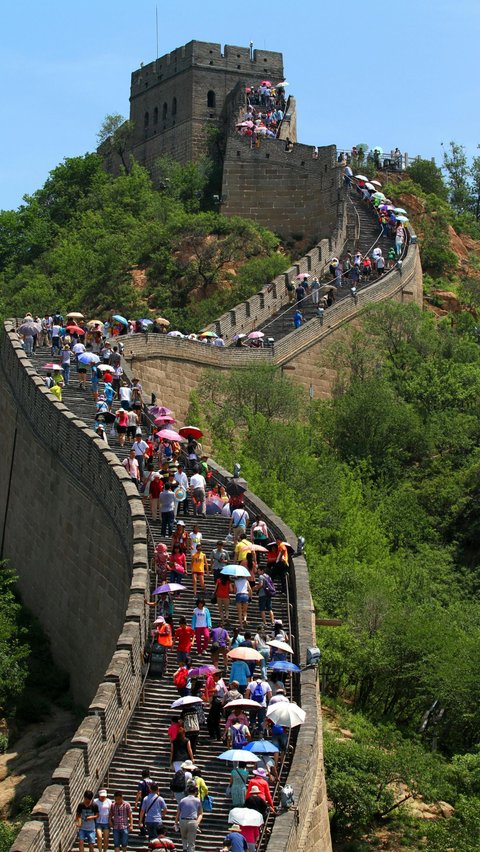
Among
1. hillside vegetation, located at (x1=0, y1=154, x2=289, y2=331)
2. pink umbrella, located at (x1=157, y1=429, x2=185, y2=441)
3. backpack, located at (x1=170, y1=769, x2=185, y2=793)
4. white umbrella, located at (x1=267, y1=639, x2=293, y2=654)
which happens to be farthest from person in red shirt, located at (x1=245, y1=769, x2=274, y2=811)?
hillside vegetation, located at (x1=0, y1=154, x2=289, y2=331)

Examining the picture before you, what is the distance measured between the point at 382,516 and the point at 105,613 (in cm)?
1483

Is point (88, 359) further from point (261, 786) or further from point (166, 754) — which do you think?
point (261, 786)

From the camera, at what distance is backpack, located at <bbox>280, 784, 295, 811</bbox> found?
914 inches

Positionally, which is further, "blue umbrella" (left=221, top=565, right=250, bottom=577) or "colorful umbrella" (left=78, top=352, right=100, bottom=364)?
"colorful umbrella" (left=78, top=352, right=100, bottom=364)

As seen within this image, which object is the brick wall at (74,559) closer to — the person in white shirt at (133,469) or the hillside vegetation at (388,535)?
the person in white shirt at (133,469)

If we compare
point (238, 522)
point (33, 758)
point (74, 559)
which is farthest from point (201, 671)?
point (74, 559)

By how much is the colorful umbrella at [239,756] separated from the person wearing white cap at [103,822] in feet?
6.01

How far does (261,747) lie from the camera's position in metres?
24.1

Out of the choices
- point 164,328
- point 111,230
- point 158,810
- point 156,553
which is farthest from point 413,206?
point 158,810

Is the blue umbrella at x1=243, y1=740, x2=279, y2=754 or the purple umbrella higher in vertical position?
the purple umbrella

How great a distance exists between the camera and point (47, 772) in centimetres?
3294

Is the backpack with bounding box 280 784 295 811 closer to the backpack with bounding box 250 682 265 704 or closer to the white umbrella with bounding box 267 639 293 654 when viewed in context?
the backpack with bounding box 250 682 265 704

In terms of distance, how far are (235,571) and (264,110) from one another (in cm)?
5340

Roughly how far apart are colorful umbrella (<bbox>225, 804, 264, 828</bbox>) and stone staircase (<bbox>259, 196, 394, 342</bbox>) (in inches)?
1404
